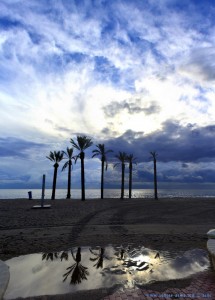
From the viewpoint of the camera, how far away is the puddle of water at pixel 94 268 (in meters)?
5.97

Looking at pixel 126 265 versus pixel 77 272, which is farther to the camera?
pixel 126 265

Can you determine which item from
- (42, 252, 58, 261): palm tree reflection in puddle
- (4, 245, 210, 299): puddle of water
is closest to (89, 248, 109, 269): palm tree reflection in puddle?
(4, 245, 210, 299): puddle of water

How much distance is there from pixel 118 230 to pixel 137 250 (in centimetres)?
415

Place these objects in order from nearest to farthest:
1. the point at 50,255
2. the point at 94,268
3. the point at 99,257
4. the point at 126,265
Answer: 1. the point at 94,268
2. the point at 126,265
3. the point at 99,257
4. the point at 50,255

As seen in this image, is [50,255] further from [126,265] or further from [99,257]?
[126,265]

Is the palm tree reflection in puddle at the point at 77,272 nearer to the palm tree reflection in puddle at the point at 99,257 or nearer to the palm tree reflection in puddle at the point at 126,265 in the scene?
the palm tree reflection in puddle at the point at 126,265

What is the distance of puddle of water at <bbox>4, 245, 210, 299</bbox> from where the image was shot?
5973 millimetres

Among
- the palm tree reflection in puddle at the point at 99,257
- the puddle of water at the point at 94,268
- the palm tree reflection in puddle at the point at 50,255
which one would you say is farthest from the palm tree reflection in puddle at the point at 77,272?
the palm tree reflection in puddle at the point at 50,255

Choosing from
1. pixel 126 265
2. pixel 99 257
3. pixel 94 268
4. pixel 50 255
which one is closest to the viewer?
pixel 94 268

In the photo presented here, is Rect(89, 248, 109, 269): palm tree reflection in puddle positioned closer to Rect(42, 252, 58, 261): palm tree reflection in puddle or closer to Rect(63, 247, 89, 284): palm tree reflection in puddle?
Rect(63, 247, 89, 284): palm tree reflection in puddle

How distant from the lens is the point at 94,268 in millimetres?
7250

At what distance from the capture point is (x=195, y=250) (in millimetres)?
9188

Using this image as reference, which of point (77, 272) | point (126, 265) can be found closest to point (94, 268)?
point (77, 272)

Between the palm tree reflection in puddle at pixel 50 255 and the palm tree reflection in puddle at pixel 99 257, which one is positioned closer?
the palm tree reflection in puddle at pixel 99 257
